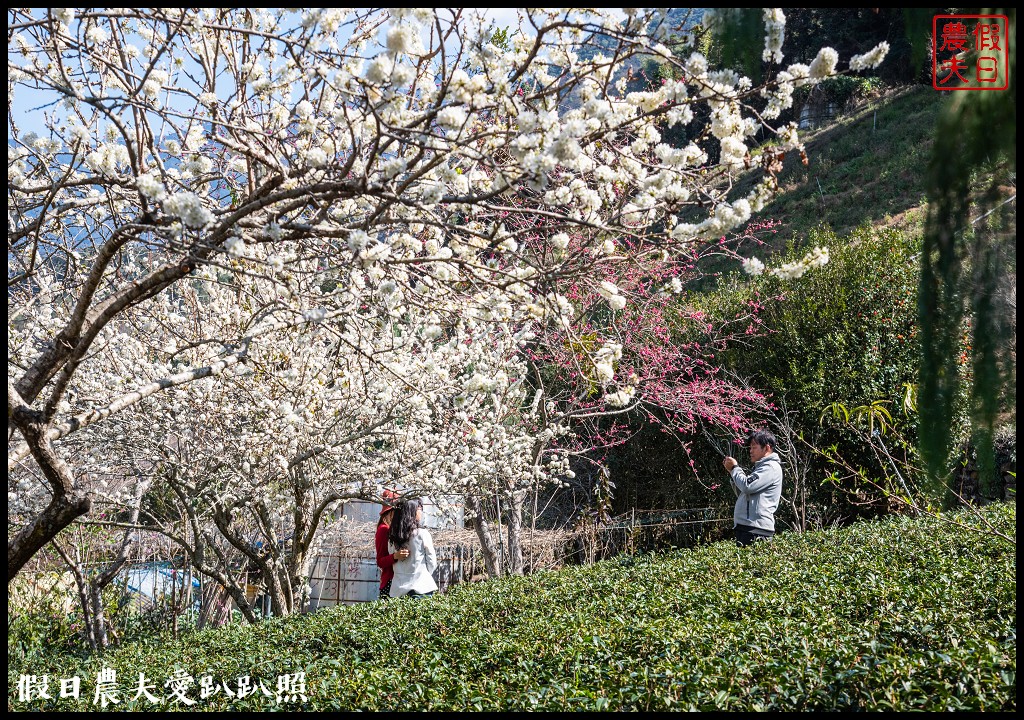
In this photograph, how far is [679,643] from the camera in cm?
305

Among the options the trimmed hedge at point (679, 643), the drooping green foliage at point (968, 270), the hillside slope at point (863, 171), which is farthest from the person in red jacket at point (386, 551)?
the hillside slope at point (863, 171)

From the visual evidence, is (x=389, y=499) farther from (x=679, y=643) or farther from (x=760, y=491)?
(x=679, y=643)

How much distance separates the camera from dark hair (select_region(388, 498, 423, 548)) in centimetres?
610

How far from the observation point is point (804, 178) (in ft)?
69.0

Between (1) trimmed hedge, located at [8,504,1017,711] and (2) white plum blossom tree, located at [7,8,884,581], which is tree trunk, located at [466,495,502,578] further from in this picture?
(2) white plum blossom tree, located at [7,8,884,581]

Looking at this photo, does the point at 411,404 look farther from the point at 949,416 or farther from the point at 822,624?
the point at 949,416

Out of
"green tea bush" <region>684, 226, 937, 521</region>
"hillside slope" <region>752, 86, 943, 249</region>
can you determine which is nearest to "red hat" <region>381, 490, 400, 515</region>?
"green tea bush" <region>684, 226, 937, 521</region>

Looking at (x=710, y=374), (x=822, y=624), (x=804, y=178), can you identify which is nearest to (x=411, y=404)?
(x=822, y=624)

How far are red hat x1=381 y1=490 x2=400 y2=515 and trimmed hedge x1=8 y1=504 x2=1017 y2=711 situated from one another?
0.88 metres

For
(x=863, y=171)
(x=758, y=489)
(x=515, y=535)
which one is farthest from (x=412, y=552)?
(x=863, y=171)

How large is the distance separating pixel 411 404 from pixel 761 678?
3.93 meters

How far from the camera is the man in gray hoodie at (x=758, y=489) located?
5.67m

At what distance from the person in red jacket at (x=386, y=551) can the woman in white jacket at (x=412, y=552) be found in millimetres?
59

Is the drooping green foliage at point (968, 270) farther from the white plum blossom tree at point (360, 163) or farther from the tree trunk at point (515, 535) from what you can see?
the tree trunk at point (515, 535)
